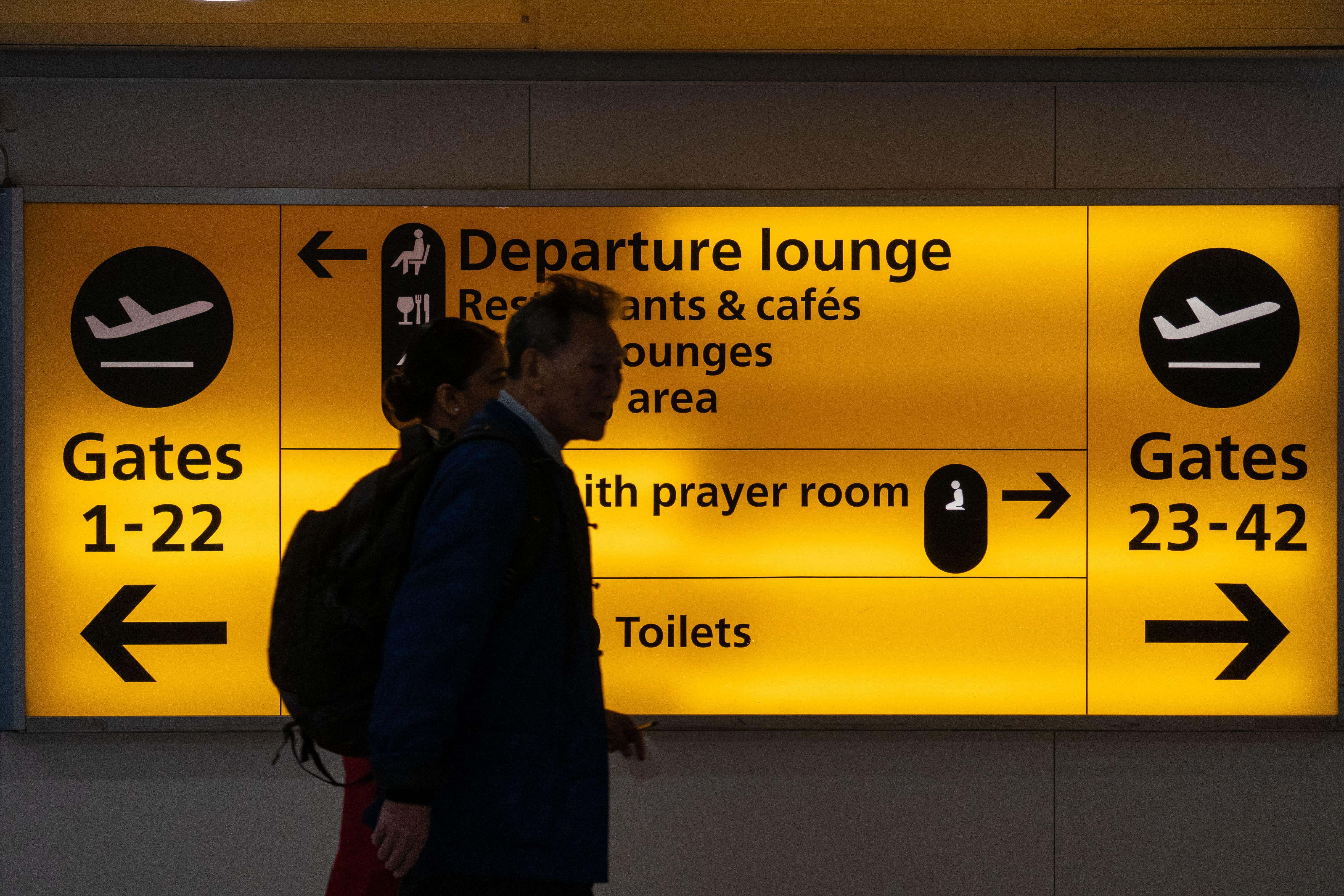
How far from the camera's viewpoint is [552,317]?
1.96m

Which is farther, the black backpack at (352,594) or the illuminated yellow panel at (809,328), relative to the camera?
the illuminated yellow panel at (809,328)

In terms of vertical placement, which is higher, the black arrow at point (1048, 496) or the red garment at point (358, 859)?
the black arrow at point (1048, 496)

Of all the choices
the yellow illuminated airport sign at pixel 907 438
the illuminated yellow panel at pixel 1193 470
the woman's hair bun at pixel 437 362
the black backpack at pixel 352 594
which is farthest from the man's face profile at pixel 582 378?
the illuminated yellow panel at pixel 1193 470

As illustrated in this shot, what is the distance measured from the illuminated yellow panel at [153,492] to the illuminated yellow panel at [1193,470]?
2.81m

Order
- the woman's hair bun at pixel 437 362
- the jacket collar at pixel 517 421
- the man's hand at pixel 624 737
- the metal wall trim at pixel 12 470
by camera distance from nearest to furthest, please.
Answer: the jacket collar at pixel 517 421
the man's hand at pixel 624 737
the woman's hair bun at pixel 437 362
the metal wall trim at pixel 12 470

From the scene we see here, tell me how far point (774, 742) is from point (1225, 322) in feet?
6.87

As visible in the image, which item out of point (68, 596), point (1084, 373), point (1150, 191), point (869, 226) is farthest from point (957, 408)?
point (68, 596)

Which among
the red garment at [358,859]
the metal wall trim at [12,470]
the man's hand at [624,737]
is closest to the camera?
the man's hand at [624,737]

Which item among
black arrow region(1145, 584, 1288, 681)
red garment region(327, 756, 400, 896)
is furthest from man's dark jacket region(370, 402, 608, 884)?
black arrow region(1145, 584, 1288, 681)

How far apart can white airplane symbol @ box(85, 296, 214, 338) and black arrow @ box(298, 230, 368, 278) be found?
0.35 meters

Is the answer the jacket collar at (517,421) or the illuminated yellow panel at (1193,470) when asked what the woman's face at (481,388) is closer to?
the jacket collar at (517,421)

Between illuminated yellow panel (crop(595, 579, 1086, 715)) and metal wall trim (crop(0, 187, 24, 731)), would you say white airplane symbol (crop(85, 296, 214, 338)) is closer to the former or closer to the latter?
metal wall trim (crop(0, 187, 24, 731))

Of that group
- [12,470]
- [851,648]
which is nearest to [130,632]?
[12,470]

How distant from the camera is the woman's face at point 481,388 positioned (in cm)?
253
